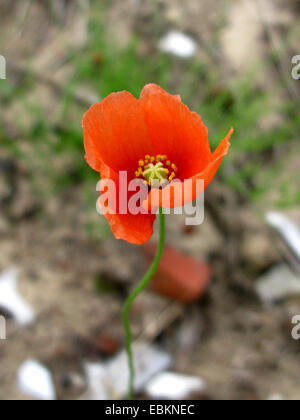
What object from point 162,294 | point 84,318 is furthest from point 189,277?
point 84,318

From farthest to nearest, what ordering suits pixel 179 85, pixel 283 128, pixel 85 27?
pixel 85 27, pixel 179 85, pixel 283 128

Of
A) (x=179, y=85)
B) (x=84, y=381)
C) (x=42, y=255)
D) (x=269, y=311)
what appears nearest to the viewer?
(x=84, y=381)

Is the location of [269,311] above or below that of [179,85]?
below

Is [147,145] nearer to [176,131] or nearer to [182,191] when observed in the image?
[176,131]

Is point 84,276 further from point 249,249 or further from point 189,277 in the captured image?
point 249,249

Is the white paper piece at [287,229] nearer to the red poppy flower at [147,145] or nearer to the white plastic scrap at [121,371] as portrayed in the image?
the white plastic scrap at [121,371]

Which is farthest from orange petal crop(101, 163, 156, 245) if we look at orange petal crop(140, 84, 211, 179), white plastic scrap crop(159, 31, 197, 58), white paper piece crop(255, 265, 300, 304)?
white plastic scrap crop(159, 31, 197, 58)

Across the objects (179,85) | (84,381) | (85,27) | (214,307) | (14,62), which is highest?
(85,27)

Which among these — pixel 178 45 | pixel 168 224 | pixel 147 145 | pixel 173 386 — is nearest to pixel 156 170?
pixel 147 145
